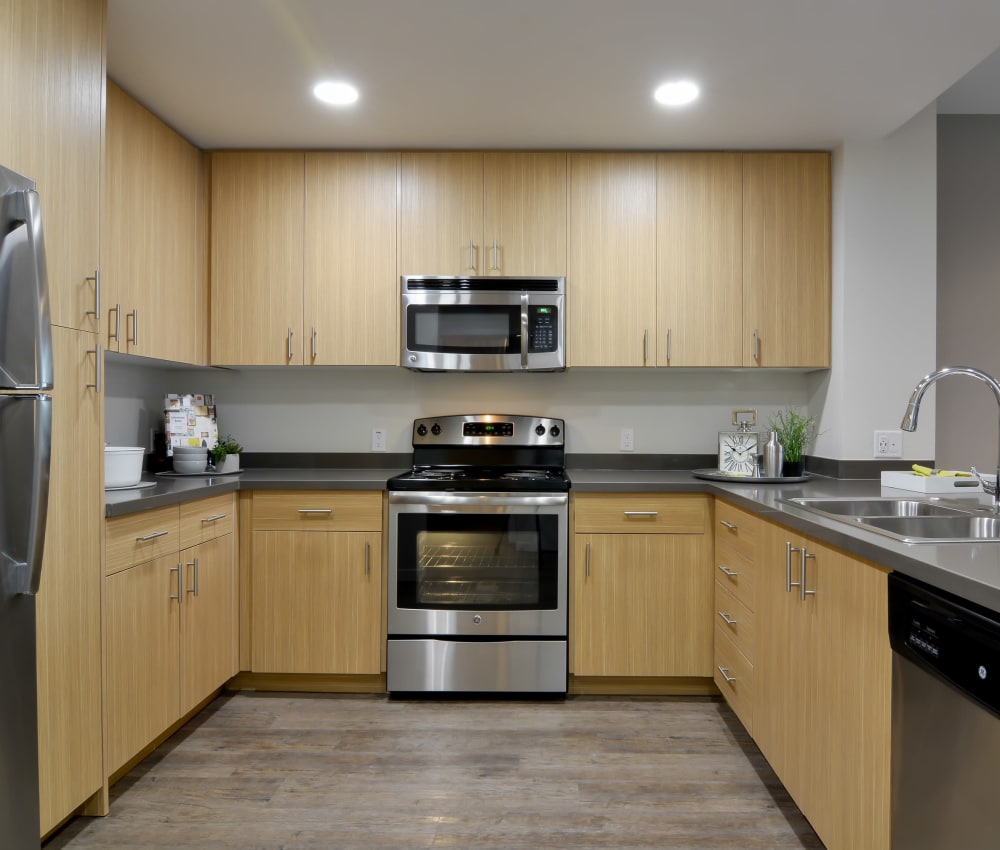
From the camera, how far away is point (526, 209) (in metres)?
3.04

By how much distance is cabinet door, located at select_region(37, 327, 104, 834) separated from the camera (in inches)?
66.8

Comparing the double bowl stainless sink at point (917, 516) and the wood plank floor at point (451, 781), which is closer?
the double bowl stainless sink at point (917, 516)

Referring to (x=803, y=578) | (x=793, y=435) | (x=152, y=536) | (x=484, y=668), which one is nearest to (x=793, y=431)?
(x=793, y=435)

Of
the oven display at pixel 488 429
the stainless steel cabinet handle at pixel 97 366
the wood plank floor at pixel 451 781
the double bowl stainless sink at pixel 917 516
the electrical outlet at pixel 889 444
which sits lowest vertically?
the wood plank floor at pixel 451 781

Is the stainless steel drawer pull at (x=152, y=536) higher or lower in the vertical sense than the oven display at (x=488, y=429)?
lower

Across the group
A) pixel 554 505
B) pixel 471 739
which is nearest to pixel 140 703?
pixel 471 739

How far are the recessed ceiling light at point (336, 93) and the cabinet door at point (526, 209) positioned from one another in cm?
69

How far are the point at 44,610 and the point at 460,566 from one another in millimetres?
1499

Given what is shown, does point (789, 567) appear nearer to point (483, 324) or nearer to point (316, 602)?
point (483, 324)

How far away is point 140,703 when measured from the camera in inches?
84.7

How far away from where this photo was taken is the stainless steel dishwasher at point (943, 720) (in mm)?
1070

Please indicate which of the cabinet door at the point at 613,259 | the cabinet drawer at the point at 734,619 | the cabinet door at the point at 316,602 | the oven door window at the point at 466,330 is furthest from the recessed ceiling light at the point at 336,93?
the cabinet drawer at the point at 734,619

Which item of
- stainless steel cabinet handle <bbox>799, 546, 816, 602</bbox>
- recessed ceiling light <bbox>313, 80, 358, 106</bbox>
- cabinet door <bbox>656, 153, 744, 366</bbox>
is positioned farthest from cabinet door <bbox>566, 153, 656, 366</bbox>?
stainless steel cabinet handle <bbox>799, 546, 816, 602</bbox>

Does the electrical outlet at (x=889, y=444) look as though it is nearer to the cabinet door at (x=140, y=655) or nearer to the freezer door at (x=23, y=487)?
the cabinet door at (x=140, y=655)
